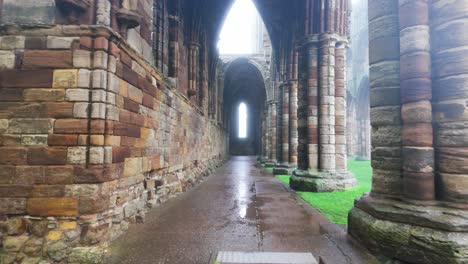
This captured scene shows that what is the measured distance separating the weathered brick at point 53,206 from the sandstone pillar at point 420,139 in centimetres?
347

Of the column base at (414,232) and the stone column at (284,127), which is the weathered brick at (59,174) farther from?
the stone column at (284,127)

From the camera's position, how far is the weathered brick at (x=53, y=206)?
319 cm

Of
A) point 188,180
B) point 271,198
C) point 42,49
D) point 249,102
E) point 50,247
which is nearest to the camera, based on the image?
point 50,247

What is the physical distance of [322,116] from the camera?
7809 millimetres

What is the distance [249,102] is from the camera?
1534 inches

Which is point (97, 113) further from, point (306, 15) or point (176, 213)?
point (306, 15)

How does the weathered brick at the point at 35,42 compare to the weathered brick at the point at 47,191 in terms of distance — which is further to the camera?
the weathered brick at the point at 35,42

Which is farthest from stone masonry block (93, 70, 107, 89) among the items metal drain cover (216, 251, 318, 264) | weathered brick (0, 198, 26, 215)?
metal drain cover (216, 251, 318, 264)

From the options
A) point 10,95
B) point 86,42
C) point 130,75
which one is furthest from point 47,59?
point 130,75

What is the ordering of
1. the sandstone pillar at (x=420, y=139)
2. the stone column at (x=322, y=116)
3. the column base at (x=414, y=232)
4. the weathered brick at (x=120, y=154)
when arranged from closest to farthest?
the column base at (x=414, y=232) → the sandstone pillar at (x=420, y=139) → the weathered brick at (x=120, y=154) → the stone column at (x=322, y=116)

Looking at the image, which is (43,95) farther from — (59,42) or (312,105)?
(312,105)

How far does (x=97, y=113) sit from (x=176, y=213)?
8.13 ft

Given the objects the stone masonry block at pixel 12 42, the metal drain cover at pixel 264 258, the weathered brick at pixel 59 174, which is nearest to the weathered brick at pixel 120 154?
the weathered brick at pixel 59 174

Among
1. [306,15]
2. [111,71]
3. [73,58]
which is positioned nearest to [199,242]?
[111,71]
